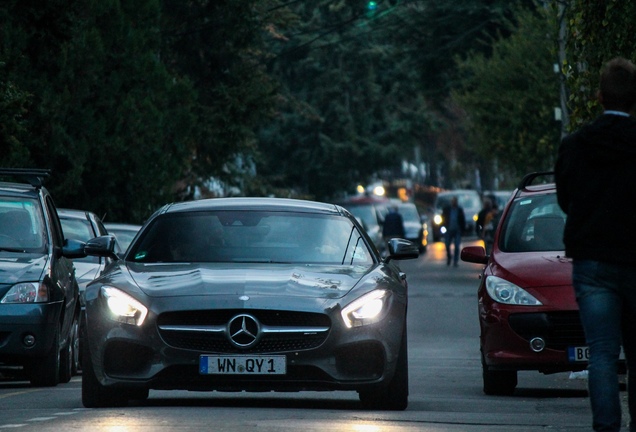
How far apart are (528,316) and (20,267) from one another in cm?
400

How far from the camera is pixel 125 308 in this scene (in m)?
10.5

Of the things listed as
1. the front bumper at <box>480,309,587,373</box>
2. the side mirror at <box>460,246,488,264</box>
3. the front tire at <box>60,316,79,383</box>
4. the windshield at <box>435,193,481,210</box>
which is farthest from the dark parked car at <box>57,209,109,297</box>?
the windshield at <box>435,193,481,210</box>

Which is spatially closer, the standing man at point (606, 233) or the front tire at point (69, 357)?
the standing man at point (606, 233)

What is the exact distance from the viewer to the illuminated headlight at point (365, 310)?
34.4ft

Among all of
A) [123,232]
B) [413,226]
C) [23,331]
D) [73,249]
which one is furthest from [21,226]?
[413,226]

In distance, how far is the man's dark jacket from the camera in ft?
25.6

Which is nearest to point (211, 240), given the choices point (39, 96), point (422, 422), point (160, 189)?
point (422, 422)

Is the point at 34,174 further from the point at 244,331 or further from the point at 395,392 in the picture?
the point at 395,392

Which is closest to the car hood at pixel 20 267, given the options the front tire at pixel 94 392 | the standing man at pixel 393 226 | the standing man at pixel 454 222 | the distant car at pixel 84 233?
the distant car at pixel 84 233

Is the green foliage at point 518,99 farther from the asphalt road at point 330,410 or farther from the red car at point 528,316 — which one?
the red car at point 528,316

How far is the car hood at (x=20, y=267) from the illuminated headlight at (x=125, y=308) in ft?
10.6

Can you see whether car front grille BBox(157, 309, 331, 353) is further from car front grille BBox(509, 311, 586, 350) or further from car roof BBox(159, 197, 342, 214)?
car front grille BBox(509, 311, 586, 350)

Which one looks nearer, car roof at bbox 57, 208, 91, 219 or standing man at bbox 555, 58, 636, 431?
standing man at bbox 555, 58, 636, 431

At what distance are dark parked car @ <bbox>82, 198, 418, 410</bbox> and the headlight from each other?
1.81 meters
